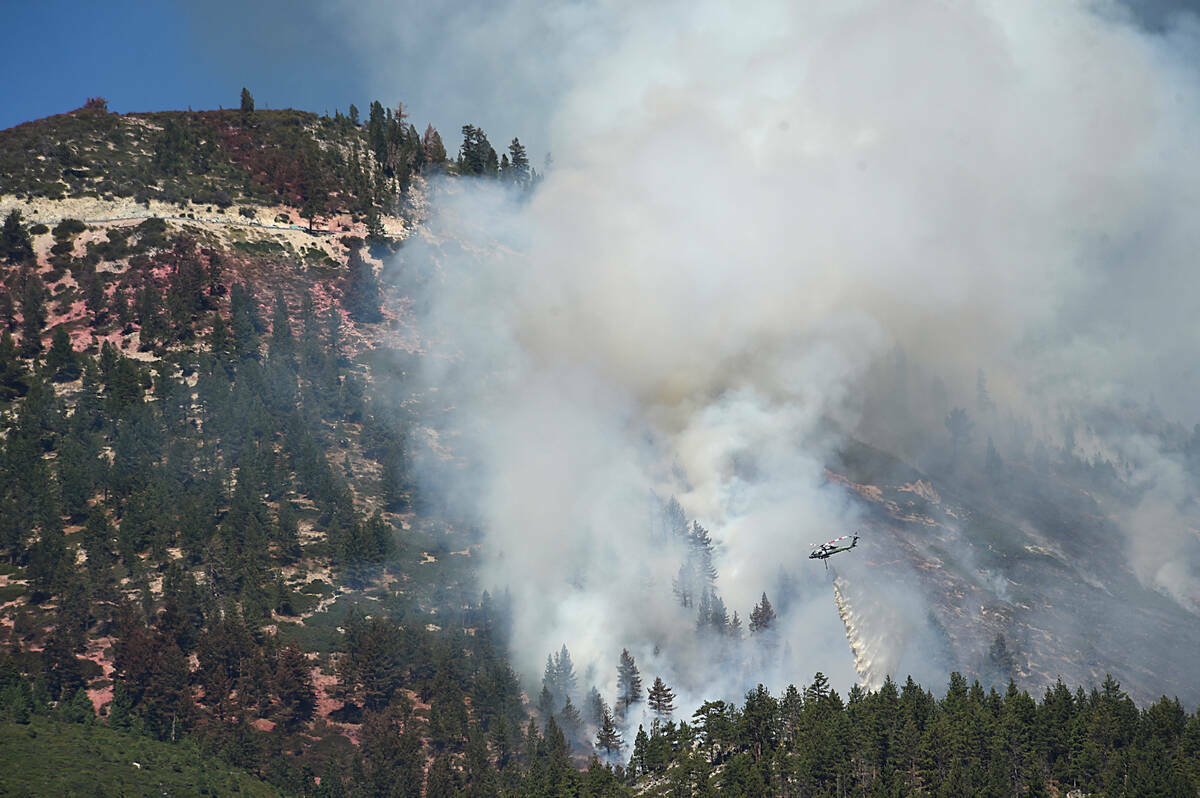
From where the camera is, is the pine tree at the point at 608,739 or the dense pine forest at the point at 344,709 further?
the pine tree at the point at 608,739

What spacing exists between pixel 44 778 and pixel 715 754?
3533 inches

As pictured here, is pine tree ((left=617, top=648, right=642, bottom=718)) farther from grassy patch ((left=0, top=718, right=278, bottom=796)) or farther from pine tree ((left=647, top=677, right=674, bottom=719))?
grassy patch ((left=0, top=718, right=278, bottom=796))

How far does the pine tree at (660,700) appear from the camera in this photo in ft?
628

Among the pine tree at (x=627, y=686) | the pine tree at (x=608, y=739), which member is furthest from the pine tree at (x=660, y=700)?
the pine tree at (x=608, y=739)

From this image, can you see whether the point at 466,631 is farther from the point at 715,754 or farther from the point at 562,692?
the point at 715,754

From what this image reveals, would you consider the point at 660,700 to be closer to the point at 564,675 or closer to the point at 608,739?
the point at 608,739

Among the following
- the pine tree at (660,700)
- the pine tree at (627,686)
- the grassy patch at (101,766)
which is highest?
the pine tree at (627,686)

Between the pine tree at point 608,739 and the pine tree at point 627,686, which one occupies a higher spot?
the pine tree at point 627,686

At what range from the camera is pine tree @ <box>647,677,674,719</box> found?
7534 inches

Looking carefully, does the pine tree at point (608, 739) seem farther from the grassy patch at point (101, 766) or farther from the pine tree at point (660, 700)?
the grassy patch at point (101, 766)

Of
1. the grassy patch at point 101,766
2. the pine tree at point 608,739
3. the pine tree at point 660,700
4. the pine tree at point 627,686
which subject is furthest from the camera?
the pine tree at point 627,686

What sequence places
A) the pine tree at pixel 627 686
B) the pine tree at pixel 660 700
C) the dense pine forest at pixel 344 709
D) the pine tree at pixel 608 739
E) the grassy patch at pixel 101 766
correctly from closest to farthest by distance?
1. the grassy patch at pixel 101 766
2. the dense pine forest at pixel 344 709
3. the pine tree at pixel 608 739
4. the pine tree at pixel 660 700
5. the pine tree at pixel 627 686

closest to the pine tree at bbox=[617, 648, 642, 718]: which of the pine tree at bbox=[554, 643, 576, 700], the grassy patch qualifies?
the pine tree at bbox=[554, 643, 576, 700]

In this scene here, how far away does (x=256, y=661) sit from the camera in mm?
173250
